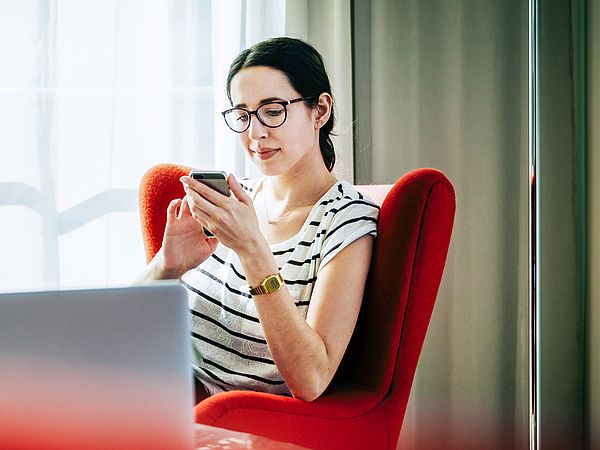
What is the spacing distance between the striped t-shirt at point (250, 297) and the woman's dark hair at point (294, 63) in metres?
0.21

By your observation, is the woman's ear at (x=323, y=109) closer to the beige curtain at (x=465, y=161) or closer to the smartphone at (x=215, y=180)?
the smartphone at (x=215, y=180)

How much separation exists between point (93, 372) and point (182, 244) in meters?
0.96

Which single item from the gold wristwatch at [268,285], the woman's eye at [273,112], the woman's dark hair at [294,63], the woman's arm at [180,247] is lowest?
the gold wristwatch at [268,285]

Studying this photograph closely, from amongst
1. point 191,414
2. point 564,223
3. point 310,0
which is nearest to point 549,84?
point 564,223

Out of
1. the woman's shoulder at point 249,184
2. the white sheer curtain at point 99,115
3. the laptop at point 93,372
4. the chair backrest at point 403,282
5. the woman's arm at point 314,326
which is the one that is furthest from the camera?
the white sheer curtain at point 99,115

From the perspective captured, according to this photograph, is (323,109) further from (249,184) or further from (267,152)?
(249,184)

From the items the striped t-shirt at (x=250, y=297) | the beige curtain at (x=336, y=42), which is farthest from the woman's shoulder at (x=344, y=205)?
the beige curtain at (x=336, y=42)

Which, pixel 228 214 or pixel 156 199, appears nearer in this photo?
pixel 228 214

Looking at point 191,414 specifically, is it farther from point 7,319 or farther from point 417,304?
point 417,304

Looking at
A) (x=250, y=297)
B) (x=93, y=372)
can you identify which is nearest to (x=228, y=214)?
(x=250, y=297)

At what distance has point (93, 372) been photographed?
697mm

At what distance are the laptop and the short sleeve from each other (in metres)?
0.74

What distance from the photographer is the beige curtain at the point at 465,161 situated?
235 centimetres

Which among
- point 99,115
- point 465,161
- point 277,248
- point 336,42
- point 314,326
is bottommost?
point 314,326
